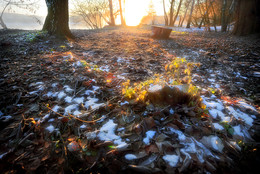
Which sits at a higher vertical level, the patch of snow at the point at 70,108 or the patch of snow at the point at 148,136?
the patch of snow at the point at 70,108

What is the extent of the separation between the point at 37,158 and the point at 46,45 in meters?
5.07

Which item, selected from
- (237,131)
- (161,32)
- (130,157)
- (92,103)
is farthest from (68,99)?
(161,32)

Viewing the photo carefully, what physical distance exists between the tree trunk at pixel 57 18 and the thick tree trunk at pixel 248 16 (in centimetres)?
864

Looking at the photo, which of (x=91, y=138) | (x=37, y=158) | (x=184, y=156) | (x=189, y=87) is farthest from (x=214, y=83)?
(x=37, y=158)

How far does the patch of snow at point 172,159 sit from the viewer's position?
45.0 inches

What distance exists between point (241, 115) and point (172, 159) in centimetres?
143

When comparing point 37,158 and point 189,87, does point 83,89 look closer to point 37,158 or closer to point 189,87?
point 37,158

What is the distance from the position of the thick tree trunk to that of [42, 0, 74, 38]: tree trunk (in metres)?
8.64

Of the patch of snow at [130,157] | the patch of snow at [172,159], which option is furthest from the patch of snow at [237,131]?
the patch of snow at [130,157]

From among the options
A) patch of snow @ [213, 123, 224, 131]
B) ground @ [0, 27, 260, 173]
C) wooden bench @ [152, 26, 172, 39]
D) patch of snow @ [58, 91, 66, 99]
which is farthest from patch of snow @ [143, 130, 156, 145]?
wooden bench @ [152, 26, 172, 39]

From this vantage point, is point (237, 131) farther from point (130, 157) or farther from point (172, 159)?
point (130, 157)

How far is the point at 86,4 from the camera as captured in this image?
20453 millimetres

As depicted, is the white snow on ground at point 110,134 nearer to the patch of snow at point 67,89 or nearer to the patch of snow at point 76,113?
the patch of snow at point 76,113

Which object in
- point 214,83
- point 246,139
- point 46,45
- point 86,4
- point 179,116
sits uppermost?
point 86,4
